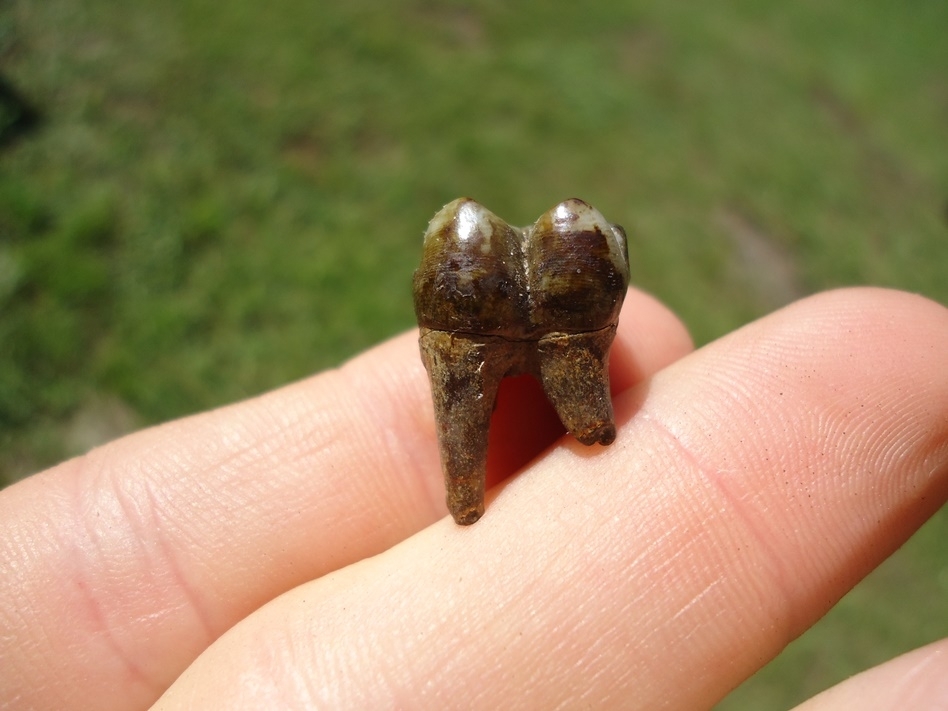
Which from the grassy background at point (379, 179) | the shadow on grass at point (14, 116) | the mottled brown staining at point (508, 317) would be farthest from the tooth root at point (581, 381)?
the shadow on grass at point (14, 116)

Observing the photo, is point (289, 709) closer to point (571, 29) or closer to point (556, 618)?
point (556, 618)

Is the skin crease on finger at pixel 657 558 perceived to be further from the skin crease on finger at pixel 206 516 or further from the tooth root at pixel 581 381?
the skin crease on finger at pixel 206 516

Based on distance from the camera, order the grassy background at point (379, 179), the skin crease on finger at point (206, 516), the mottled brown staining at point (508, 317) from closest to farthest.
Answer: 1. the mottled brown staining at point (508, 317)
2. the skin crease on finger at point (206, 516)
3. the grassy background at point (379, 179)

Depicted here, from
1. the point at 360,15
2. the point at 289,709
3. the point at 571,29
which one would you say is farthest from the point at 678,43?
the point at 289,709

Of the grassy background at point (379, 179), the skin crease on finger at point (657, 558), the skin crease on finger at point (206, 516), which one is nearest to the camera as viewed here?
the skin crease on finger at point (657, 558)

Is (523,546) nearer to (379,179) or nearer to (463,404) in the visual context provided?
(463,404)

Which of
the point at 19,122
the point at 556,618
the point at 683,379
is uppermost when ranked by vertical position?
the point at 19,122
